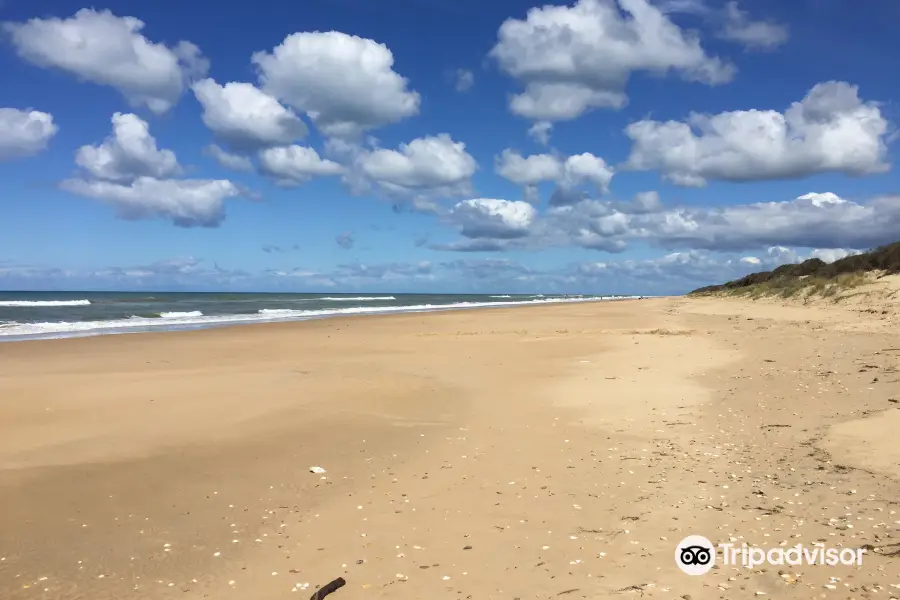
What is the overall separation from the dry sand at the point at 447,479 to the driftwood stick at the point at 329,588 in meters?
0.05

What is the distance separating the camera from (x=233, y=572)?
16.3 feet

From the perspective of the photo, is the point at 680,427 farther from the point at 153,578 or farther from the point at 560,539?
the point at 153,578

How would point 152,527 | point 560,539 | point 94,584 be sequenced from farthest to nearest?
point 152,527 → point 560,539 → point 94,584

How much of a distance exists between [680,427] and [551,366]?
6.91 metres

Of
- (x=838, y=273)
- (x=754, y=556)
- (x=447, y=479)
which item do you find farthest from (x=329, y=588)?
(x=838, y=273)

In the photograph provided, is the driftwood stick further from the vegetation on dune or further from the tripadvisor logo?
the vegetation on dune

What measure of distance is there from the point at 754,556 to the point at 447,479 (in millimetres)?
3416

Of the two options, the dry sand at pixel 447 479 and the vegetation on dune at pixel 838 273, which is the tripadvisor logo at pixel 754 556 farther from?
the vegetation on dune at pixel 838 273

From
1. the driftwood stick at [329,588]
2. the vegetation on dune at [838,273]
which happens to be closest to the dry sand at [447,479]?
the driftwood stick at [329,588]

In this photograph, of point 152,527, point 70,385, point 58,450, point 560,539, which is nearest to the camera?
point 560,539

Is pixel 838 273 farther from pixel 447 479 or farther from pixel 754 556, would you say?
pixel 754 556

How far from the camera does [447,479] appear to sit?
7.12m

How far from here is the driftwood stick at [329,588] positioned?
14.4 ft

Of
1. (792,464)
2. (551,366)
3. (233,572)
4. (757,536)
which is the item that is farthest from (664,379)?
(233,572)
